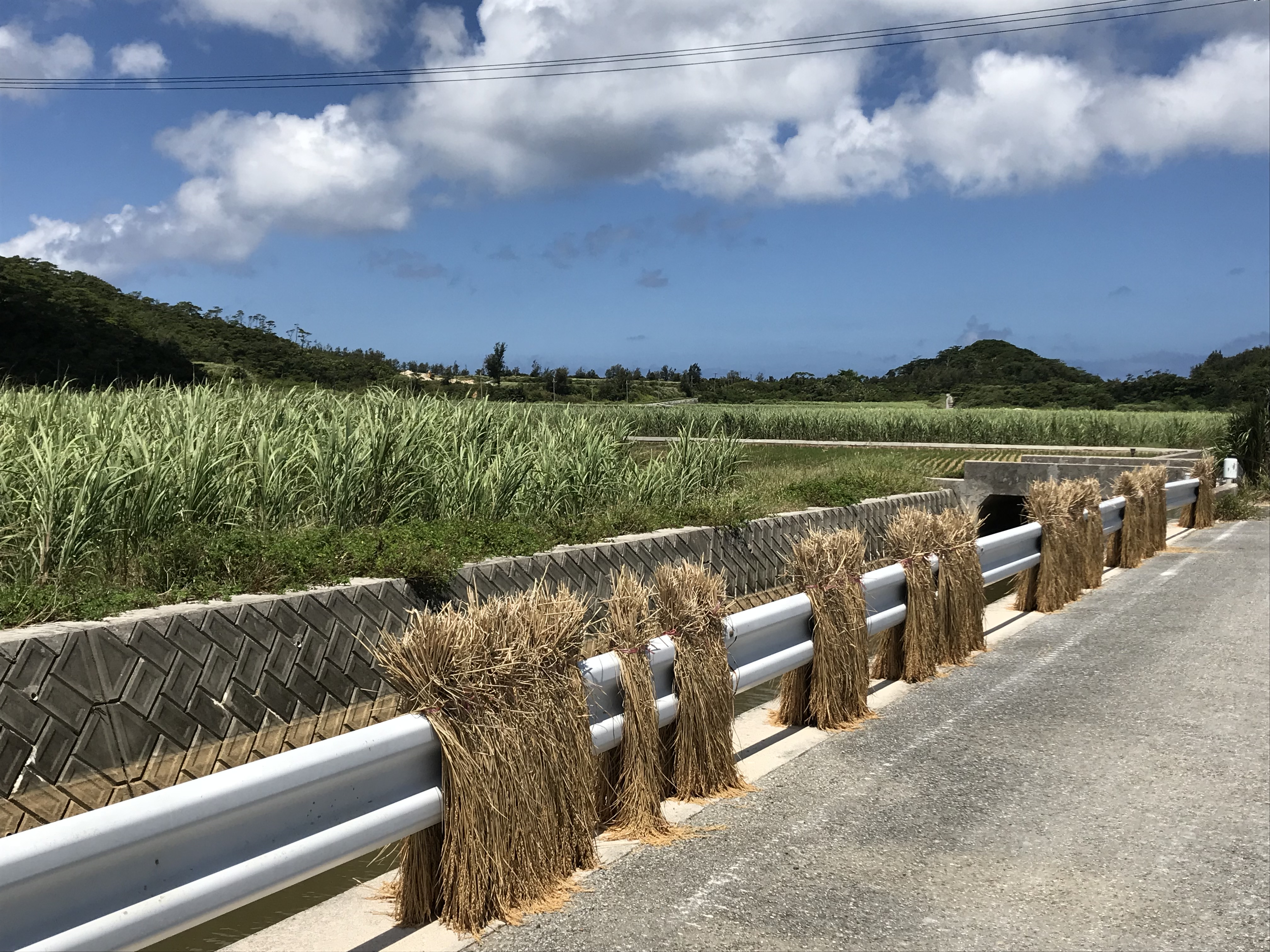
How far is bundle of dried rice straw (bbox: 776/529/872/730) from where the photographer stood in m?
6.02

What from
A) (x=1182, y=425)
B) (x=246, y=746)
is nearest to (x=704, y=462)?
(x=246, y=746)

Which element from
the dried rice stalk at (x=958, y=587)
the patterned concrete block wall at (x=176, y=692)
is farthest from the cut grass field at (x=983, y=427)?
the patterned concrete block wall at (x=176, y=692)

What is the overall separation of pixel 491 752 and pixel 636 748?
99 cm

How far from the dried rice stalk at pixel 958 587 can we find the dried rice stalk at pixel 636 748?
3577 mm

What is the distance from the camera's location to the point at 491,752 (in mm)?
3635

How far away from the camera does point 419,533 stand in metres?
8.24

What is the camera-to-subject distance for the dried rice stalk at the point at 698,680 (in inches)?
189

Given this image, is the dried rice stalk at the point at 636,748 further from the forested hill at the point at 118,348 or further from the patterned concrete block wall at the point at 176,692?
the forested hill at the point at 118,348

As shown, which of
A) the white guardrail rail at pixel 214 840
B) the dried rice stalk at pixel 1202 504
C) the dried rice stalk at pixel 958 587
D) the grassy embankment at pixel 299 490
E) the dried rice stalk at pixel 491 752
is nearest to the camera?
the white guardrail rail at pixel 214 840

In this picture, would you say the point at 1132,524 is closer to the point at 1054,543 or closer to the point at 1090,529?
the point at 1090,529

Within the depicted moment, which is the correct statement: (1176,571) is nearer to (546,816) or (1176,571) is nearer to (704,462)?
(704,462)

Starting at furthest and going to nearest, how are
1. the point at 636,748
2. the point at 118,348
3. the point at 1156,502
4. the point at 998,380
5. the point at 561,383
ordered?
the point at 998,380, the point at 561,383, the point at 118,348, the point at 1156,502, the point at 636,748

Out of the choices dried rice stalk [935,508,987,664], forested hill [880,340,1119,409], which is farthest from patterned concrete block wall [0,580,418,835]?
forested hill [880,340,1119,409]

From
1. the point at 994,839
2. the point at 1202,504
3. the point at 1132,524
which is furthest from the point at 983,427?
the point at 994,839
